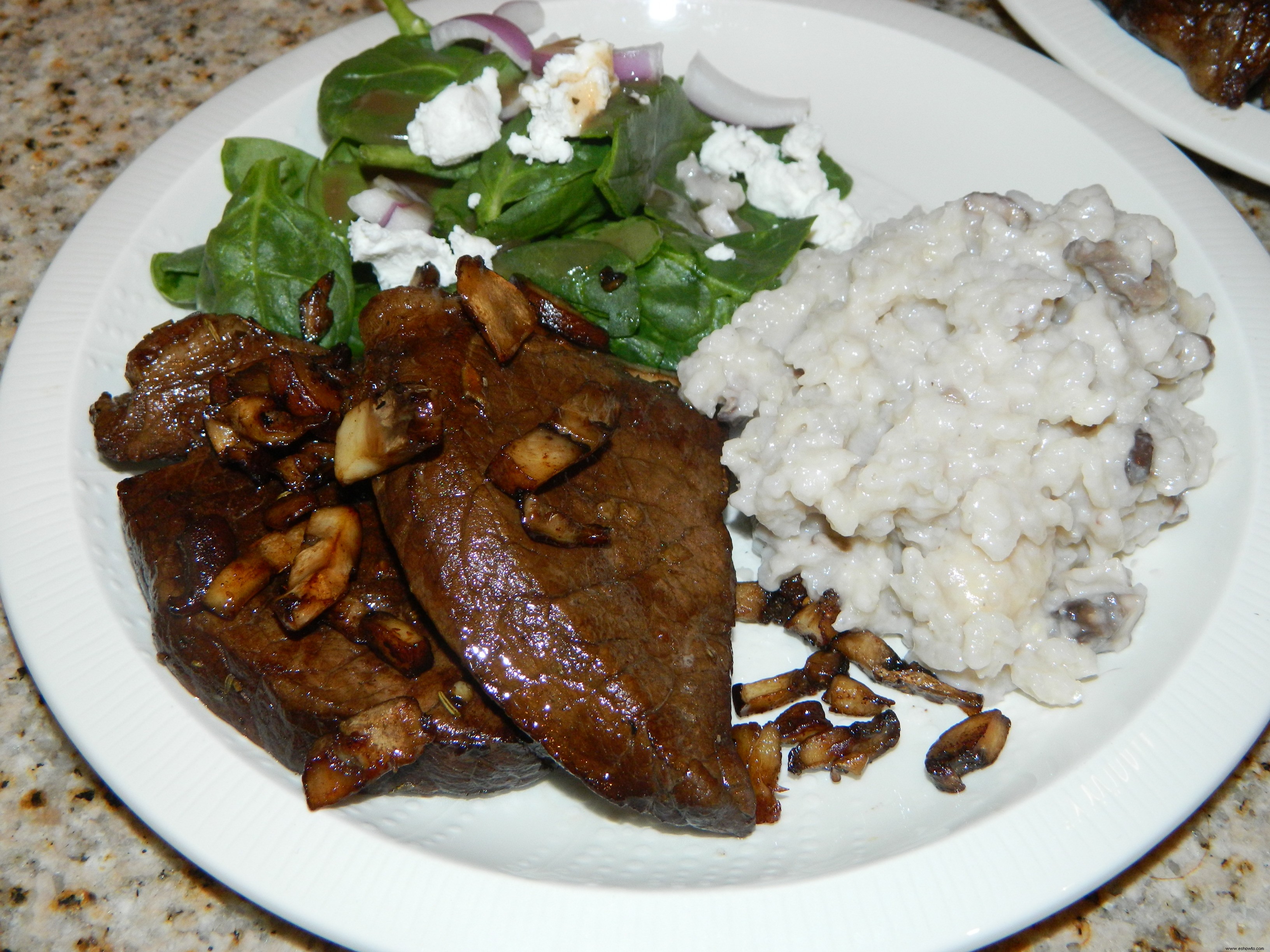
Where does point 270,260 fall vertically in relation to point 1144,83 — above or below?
below

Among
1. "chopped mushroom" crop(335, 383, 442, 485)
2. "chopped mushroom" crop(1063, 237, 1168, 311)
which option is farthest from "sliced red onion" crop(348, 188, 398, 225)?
"chopped mushroom" crop(1063, 237, 1168, 311)

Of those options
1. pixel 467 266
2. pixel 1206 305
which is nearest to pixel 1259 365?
pixel 1206 305

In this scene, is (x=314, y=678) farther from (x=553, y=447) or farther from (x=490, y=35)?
(x=490, y=35)

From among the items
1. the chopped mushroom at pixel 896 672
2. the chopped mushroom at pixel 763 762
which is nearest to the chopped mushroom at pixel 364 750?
the chopped mushroom at pixel 763 762

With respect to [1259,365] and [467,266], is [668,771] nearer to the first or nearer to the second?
[467,266]

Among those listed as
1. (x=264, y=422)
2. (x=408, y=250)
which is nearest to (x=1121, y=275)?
(x=408, y=250)

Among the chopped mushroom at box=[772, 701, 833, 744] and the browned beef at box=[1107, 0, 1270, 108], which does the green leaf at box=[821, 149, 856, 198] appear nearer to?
the browned beef at box=[1107, 0, 1270, 108]

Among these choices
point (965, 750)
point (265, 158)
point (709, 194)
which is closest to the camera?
point (965, 750)
